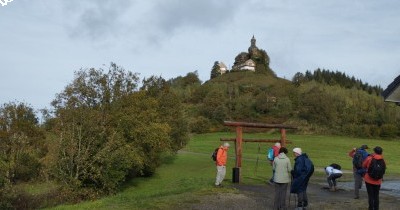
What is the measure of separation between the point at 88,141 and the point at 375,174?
22425 millimetres

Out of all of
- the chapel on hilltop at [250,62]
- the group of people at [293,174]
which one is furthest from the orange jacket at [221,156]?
the chapel on hilltop at [250,62]

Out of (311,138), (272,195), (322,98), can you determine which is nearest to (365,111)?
(322,98)

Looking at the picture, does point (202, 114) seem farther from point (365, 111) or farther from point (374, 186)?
point (374, 186)

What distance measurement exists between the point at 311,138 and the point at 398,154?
1865cm

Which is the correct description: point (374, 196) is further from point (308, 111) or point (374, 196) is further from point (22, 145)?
point (308, 111)

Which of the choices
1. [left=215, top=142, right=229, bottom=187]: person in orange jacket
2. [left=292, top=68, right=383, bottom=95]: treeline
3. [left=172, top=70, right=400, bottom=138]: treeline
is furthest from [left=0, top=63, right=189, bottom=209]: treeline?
[left=292, top=68, right=383, bottom=95]: treeline

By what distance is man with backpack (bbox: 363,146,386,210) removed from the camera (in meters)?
13.9

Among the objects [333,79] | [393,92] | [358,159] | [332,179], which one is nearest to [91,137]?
[332,179]

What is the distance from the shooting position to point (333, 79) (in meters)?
151

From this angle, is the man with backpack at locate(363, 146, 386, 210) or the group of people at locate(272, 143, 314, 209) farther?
the group of people at locate(272, 143, 314, 209)

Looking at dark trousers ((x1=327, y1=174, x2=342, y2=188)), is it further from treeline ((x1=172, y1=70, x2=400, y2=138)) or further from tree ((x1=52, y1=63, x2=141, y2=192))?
treeline ((x1=172, y1=70, x2=400, y2=138))

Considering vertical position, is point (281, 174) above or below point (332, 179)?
above

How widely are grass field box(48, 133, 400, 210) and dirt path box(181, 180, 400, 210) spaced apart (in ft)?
2.26

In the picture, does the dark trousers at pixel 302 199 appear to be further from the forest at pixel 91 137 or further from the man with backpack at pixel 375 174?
the forest at pixel 91 137
